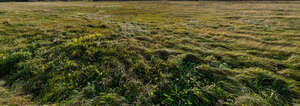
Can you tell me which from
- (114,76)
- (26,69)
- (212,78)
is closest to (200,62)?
(212,78)

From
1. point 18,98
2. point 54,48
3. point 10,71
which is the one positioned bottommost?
point 18,98

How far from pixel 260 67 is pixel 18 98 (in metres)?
7.97

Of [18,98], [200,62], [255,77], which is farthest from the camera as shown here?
[200,62]

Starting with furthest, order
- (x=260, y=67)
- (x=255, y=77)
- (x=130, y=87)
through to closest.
Result: (x=260, y=67) → (x=255, y=77) → (x=130, y=87)

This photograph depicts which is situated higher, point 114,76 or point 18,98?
point 114,76

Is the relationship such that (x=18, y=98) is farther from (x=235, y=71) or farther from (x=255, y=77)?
(x=255, y=77)

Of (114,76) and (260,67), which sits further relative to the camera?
(260,67)

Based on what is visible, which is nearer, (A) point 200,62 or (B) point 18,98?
(B) point 18,98

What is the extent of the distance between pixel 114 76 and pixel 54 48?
387 cm

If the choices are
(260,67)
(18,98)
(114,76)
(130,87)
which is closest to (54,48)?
(18,98)

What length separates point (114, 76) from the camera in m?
4.19

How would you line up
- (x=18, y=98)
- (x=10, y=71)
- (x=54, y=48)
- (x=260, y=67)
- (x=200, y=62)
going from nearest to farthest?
(x=18, y=98) < (x=10, y=71) < (x=260, y=67) < (x=200, y=62) < (x=54, y=48)

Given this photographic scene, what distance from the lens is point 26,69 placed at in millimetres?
4395

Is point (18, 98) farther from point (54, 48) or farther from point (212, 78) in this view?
point (212, 78)
